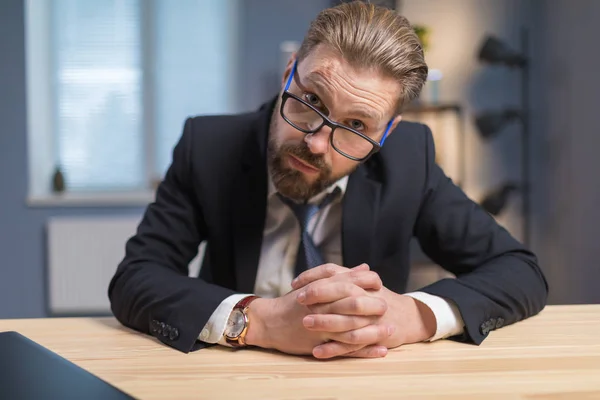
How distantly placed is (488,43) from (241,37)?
1.49 m

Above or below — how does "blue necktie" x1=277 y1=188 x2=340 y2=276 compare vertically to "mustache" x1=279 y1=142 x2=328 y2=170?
below

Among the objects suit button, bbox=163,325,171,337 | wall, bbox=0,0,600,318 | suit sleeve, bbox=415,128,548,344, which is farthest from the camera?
wall, bbox=0,0,600,318

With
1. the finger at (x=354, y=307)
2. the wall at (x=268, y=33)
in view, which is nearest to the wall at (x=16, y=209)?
the wall at (x=268, y=33)

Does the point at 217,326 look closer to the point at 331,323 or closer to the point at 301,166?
the point at 331,323

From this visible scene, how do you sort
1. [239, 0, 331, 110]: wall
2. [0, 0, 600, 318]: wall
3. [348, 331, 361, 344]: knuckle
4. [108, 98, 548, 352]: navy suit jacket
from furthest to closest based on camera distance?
[239, 0, 331, 110]: wall → [0, 0, 600, 318]: wall → [108, 98, 548, 352]: navy suit jacket → [348, 331, 361, 344]: knuckle

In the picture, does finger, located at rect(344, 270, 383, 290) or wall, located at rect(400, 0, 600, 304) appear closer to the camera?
finger, located at rect(344, 270, 383, 290)

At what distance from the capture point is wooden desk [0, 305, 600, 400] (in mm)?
806

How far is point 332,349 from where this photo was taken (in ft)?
3.15

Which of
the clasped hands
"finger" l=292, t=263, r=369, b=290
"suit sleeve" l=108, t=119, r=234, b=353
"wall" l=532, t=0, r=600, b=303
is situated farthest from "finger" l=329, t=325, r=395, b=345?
"wall" l=532, t=0, r=600, b=303

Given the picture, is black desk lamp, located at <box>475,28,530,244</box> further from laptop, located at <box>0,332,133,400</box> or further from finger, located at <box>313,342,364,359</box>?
laptop, located at <box>0,332,133,400</box>

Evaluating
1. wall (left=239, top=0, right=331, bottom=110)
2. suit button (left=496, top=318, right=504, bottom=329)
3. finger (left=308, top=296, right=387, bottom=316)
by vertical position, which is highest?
wall (left=239, top=0, right=331, bottom=110)

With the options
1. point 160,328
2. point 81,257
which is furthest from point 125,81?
point 160,328

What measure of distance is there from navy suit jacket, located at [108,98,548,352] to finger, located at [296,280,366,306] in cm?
42

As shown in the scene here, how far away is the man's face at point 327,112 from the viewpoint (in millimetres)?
1236
